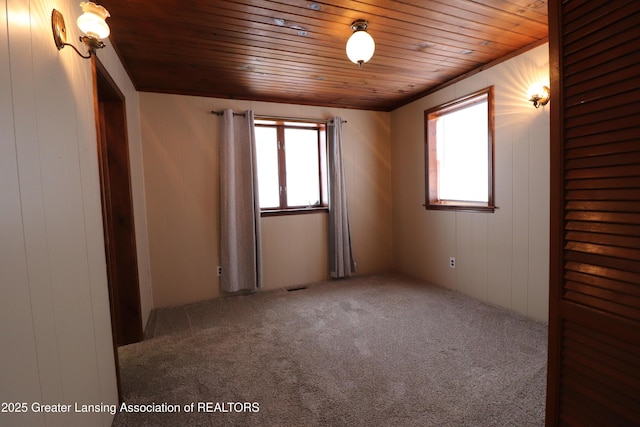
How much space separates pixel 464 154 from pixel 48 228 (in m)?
3.56

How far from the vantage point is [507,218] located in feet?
9.52

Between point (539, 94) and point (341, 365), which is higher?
point (539, 94)

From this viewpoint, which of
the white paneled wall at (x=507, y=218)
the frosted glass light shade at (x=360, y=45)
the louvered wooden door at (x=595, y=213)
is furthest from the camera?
the white paneled wall at (x=507, y=218)

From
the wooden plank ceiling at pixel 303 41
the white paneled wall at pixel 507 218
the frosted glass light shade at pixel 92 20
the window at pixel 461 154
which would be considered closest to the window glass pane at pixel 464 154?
the window at pixel 461 154

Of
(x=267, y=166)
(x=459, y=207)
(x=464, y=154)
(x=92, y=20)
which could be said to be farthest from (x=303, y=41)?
(x=459, y=207)

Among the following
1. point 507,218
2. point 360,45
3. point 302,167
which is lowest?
point 507,218

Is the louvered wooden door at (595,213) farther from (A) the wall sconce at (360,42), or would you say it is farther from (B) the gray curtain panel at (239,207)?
(B) the gray curtain panel at (239,207)

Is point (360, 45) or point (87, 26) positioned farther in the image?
point (360, 45)

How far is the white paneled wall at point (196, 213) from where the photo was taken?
10.9 ft

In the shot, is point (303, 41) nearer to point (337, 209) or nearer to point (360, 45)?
point (360, 45)

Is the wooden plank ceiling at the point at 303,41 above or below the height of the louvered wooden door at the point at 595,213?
above

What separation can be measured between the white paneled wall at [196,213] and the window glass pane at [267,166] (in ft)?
0.71

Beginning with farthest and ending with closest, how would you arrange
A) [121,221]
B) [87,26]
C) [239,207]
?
1. [239,207]
2. [121,221]
3. [87,26]

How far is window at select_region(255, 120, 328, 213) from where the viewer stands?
385 centimetres
